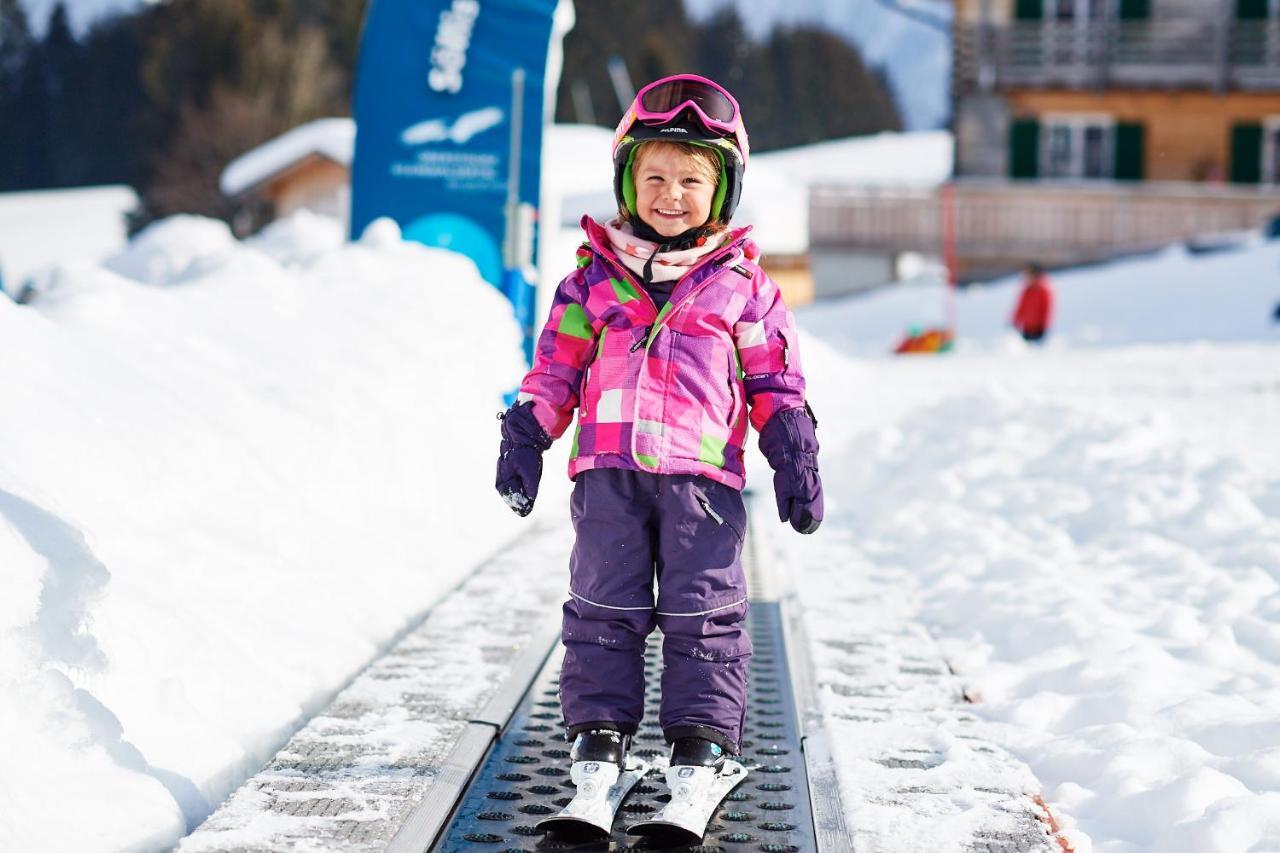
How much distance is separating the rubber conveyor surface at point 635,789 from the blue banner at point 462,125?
551 centimetres

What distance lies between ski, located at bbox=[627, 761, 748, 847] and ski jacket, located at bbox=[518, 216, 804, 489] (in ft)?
2.17

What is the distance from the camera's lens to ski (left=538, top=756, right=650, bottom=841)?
2.89 meters

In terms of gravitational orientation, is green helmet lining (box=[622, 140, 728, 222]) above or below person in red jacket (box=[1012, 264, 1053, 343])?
above

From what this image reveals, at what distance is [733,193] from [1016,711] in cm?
167

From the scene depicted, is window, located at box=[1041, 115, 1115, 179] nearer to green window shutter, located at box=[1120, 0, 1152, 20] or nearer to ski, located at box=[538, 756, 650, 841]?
green window shutter, located at box=[1120, 0, 1152, 20]

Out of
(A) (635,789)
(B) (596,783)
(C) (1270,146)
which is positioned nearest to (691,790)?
(B) (596,783)

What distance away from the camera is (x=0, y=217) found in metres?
57.4

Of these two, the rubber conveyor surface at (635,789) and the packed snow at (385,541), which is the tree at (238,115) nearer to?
the packed snow at (385,541)

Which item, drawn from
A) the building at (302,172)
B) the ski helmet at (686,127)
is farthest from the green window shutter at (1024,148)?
the ski helmet at (686,127)

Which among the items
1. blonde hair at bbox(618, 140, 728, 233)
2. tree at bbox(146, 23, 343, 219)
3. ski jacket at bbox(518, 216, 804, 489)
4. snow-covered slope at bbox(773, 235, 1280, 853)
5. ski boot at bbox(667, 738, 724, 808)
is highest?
tree at bbox(146, 23, 343, 219)

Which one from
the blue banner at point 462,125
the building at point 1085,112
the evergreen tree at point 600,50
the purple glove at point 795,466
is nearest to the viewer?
the purple glove at point 795,466

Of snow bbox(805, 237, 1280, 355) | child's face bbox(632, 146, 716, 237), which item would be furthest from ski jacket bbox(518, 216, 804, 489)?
snow bbox(805, 237, 1280, 355)

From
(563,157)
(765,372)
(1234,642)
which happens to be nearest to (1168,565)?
(1234,642)

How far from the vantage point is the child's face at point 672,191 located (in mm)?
3201
